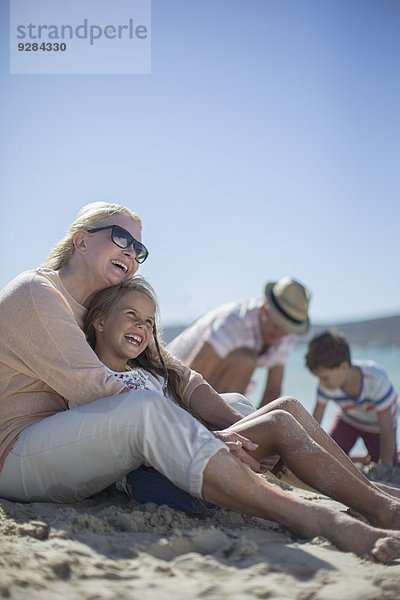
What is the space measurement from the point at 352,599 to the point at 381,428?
3.97 m

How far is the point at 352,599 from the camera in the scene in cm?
152

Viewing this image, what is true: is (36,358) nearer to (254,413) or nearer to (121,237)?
(121,237)

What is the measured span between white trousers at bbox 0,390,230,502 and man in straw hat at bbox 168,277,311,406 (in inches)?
117

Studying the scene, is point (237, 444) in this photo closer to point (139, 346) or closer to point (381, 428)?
point (139, 346)

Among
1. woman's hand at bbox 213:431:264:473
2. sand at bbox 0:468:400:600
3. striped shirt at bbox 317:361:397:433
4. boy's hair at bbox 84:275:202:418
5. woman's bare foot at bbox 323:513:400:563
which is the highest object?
boy's hair at bbox 84:275:202:418

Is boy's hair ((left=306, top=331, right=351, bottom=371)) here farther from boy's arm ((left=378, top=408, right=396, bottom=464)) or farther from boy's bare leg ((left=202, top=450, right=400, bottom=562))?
boy's bare leg ((left=202, top=450, right=400, bottom=562))

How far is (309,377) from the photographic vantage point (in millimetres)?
18594

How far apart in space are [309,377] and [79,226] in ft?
53.6

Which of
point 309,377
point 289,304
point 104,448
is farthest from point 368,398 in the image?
point 309,377

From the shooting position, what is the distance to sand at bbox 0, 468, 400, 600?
1529 mm

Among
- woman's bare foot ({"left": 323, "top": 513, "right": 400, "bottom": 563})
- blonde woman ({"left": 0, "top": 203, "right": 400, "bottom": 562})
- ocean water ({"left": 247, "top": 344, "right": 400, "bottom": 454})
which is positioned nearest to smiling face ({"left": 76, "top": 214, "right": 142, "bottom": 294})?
blonde woman ({"left": 0, "top": 203, "right": 400, "bottom": 562})

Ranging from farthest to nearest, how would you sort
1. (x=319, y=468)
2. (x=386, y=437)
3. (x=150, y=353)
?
(x=386, y=437) → (x=150, y=353) → (x=319, y=468)

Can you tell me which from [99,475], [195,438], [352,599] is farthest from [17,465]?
[352,599]

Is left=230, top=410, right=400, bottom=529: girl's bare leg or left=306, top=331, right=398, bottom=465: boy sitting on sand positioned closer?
left=230, top=410, right=400, bottom=529: girl's bare leg
